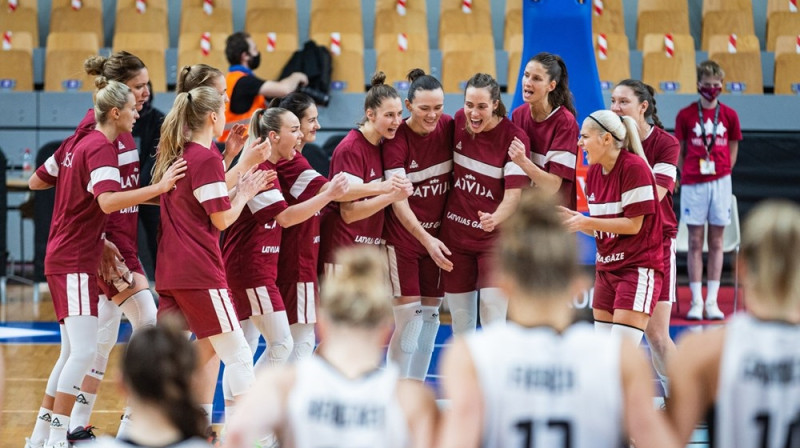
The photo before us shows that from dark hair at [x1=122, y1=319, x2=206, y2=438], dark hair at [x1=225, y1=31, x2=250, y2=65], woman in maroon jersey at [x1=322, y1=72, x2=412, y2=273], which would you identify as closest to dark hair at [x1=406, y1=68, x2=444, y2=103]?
woman in maroon jersey at [x1=322, y1=72, x2=412, y2=273]

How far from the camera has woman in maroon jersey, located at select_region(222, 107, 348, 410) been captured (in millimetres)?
5031

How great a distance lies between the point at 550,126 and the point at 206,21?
6842mm

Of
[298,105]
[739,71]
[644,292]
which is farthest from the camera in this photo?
[739,71]

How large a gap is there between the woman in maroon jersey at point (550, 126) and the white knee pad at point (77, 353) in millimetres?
2314

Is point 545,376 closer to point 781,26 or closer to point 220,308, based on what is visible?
point 220,308

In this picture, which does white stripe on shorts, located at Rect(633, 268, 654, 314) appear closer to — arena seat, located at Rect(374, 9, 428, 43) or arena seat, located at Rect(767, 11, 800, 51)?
arena seat, located at Rect(374, 9, 428, 43)

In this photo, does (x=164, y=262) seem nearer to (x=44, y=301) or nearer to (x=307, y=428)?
(x=307, y=428)

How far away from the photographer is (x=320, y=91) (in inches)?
408

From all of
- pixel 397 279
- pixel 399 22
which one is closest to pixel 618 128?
pixel 397 279

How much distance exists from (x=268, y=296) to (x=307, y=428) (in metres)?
2.78

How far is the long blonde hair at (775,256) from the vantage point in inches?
91.1

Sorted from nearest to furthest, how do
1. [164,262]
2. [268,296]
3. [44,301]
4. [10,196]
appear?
[164,262]
[268,296]
[44,301]
[10,196]

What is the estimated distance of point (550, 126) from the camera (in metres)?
5.59

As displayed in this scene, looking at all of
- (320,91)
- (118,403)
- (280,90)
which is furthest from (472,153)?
(320,91)
